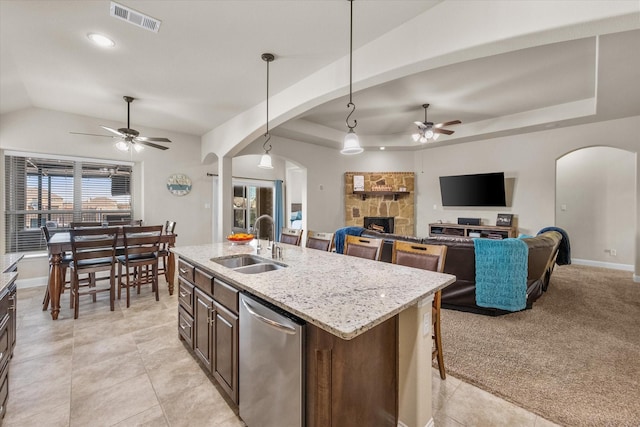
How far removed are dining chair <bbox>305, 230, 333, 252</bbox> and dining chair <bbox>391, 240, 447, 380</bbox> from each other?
80 centimetres

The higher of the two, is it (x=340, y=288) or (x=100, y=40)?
(x=100, y=40)

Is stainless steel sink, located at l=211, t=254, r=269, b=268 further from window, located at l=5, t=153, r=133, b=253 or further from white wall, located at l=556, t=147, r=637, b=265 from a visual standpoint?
white wall, located at l=556, t=147, r=637, b=265

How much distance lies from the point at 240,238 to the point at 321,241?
2.79 feet

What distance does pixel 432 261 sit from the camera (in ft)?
6.57

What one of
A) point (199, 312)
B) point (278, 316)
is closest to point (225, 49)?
point (199, 312)

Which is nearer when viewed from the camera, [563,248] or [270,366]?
[270,366]

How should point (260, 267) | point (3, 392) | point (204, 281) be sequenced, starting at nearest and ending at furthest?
1. point (3, 392)
2. point (204, 281)
3. point (260, 267)

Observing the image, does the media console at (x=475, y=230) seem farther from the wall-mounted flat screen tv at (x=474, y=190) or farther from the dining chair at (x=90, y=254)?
the dining chair at (x=90, y=254)

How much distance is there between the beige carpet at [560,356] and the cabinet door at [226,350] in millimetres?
1617

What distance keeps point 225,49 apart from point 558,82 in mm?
4386

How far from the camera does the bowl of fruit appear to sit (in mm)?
2879

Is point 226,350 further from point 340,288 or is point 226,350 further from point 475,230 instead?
point 475,230

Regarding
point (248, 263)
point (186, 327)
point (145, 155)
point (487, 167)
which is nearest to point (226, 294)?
point (248, 263)

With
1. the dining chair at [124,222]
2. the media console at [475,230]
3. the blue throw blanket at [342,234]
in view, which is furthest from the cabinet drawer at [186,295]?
the media console at [475,230]
